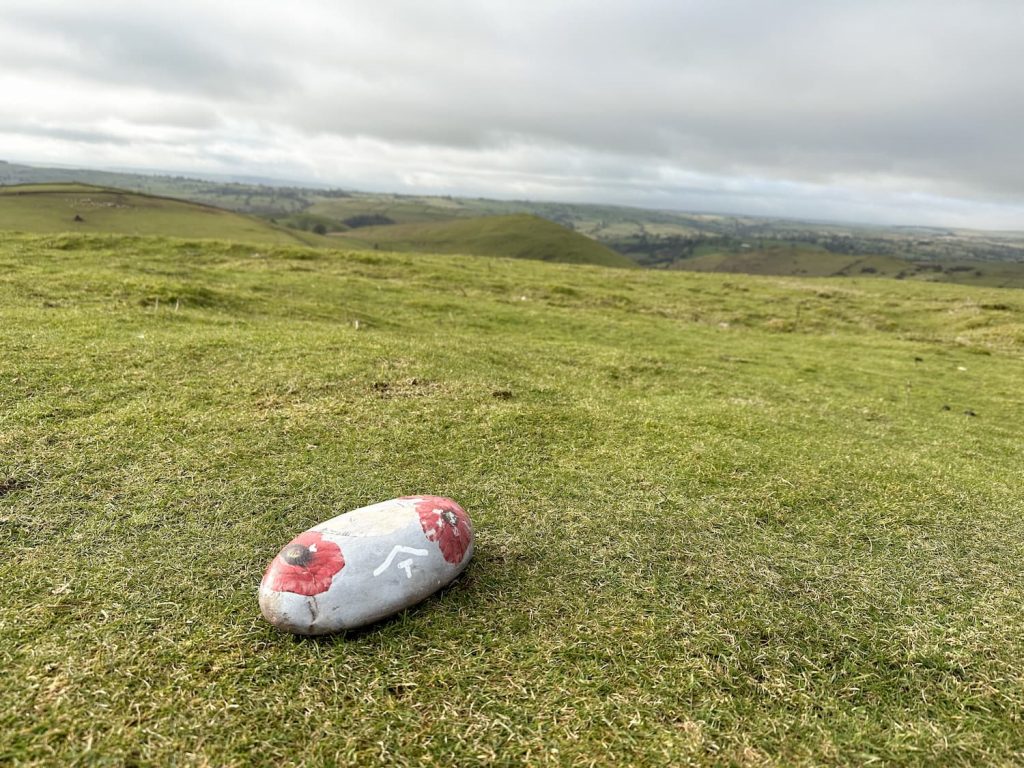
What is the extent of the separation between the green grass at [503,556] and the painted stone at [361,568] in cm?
20

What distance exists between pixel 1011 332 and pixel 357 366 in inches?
1080

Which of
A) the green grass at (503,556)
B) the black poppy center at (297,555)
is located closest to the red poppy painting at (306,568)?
the black poppy center at (297,555)

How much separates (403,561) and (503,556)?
48.9 inches

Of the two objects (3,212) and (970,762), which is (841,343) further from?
(3,212)

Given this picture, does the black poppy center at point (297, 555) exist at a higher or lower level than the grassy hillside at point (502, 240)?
lower

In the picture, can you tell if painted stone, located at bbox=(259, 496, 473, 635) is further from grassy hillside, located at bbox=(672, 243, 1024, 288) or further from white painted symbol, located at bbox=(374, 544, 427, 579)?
grassy hillside, located at bbox=(672, 243, 1024, 288)

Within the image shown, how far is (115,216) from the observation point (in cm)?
9819

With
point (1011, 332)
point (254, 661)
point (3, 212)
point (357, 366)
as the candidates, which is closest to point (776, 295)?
point (1011, 332)

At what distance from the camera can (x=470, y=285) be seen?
26.9 meters

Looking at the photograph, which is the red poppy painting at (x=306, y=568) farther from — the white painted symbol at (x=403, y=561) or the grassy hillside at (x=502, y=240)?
the grassy hillside at (x=502, y=240)

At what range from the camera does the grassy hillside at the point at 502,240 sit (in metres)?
162

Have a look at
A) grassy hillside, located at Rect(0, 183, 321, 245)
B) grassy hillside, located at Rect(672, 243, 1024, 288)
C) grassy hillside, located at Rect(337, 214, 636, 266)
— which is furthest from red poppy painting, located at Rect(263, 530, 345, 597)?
grassy hillside, located at Rect(337, 214, 636, 266)

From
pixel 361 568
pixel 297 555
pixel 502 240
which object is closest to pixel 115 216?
pixel 502 240

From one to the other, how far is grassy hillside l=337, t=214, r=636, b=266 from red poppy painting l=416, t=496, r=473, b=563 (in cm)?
15128
